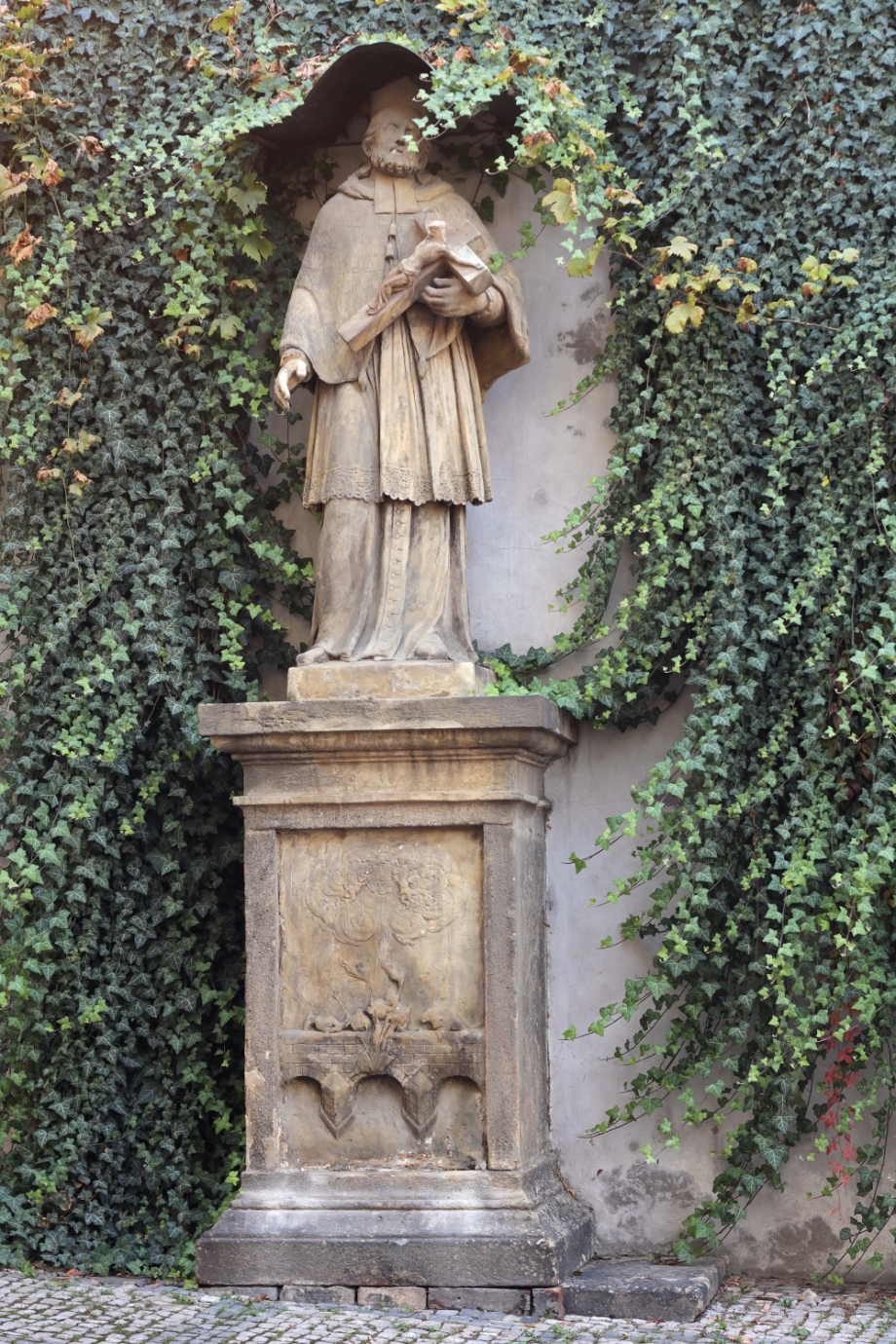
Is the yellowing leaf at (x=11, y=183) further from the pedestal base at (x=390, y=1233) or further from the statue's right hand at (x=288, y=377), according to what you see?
the pedestal base at (x=390, y=1233)

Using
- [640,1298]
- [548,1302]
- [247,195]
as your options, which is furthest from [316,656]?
[640,1298]

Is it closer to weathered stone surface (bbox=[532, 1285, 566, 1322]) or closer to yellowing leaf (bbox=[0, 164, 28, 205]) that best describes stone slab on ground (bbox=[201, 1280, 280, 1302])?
weathered stone surface (bbox=[532, 1285, 566, 1322])

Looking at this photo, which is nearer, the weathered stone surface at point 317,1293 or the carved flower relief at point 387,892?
the weathered stone surface at point 317,1293

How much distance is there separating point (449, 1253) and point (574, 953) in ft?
4.23

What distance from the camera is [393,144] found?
5.91 m

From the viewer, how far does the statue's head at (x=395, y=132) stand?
5.91 meters

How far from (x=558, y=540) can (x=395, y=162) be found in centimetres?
145

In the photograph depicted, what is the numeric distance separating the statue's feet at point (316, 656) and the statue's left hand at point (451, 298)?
1.18 meters

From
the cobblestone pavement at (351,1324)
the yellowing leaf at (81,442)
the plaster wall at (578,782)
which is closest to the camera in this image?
the cobblestone pavement at (351,1324)

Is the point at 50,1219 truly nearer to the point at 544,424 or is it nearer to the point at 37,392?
the point at 37,392

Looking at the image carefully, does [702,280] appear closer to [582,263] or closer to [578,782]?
[582,263]

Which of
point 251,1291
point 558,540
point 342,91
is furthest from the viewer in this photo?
point 558,540

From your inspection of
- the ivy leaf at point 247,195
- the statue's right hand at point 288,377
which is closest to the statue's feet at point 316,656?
the statue's right hand at point 288,377

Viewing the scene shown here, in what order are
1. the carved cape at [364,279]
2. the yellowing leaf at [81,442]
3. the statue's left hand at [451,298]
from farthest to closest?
the yellowing leaf at [81,442], the carved cape at [364,279], the statue's left hand at [451,298]
